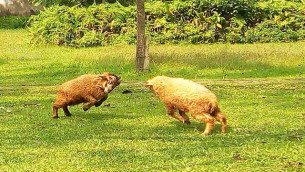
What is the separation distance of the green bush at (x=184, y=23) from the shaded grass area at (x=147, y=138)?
13.5 m

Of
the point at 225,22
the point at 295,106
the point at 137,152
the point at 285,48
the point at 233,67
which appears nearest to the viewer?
the point at 137,152

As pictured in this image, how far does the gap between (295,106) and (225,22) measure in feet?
51.6

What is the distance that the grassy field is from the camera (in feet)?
25.9

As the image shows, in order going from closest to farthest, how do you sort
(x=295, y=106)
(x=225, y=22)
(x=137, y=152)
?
(x=137, y=152)
(x=295, y=106)
(x=225, y=22)

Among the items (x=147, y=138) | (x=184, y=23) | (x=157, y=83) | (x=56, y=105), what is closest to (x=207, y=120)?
(x=147, y=138)

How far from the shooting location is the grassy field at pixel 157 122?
311 inches

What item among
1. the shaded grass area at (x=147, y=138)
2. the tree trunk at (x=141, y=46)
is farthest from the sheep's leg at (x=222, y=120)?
the tree trunk at (x=141, y=46)

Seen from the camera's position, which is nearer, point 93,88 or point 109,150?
point 109,150

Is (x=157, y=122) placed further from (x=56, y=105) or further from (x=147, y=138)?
(x=56, y=105)

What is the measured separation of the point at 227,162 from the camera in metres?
7.73

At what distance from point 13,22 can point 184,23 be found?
18872 millimetres

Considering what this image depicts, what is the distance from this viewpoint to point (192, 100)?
935cm

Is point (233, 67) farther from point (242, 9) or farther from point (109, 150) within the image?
point (109, 150)

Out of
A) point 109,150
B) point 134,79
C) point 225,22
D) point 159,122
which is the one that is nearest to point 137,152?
point 109,150
